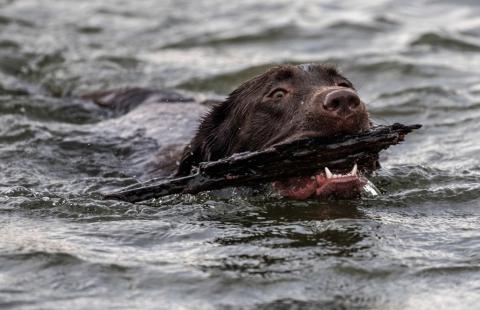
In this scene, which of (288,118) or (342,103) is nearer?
(342,103)

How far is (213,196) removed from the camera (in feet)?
20.6

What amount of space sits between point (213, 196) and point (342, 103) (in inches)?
47.7

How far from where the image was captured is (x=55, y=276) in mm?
4930

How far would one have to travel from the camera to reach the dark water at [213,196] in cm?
481

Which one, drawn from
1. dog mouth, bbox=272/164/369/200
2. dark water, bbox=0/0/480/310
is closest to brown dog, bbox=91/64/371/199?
dog mouth, bbox=272/164/369/200

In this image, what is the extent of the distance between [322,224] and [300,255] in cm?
55

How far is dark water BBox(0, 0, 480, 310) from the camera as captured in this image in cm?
481

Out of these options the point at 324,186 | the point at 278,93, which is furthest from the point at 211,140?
the point at 324,186

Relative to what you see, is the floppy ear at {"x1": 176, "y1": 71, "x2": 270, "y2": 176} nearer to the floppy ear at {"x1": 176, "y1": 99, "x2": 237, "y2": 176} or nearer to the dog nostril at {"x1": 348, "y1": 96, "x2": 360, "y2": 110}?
the floppy ear at {"x1": 176, "y1": 99, "x2": 237, "y2": 176}

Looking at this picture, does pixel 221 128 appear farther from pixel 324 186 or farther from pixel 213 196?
pixel 324 186

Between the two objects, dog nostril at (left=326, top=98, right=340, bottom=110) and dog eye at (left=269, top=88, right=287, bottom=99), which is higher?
dog eye at (left=269, top=88, right=287, bottom=99)

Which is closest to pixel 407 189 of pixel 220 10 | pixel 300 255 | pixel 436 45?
pixel 300 255

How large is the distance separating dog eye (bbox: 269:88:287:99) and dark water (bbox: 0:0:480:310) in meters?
0.80

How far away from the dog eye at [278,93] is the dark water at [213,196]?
80 centimetres
